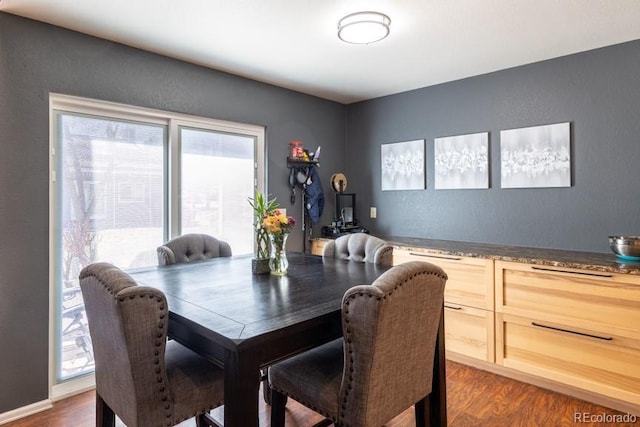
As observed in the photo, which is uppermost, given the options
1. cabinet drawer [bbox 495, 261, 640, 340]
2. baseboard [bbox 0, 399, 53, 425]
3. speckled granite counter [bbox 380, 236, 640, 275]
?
speckled granite counter [bbox 380, 236, 640, 275]

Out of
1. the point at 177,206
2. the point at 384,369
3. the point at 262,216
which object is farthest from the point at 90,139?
the point at 384,369

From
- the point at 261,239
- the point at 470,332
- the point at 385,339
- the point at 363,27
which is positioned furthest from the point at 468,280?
the point at 363,27

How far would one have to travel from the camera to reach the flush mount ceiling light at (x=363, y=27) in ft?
7.06

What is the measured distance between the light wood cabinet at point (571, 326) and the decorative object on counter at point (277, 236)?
1.58m

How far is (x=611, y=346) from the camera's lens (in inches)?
87.4

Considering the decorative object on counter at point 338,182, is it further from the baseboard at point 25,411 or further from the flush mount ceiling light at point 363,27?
the baseboard at point 25,411

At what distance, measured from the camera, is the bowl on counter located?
2.30 meters

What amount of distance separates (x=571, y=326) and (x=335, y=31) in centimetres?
241

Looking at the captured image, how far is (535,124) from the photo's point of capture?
2975 millimetres

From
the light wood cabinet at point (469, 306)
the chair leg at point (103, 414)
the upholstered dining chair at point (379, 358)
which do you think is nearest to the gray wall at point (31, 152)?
the chair leg at point (103, 414)

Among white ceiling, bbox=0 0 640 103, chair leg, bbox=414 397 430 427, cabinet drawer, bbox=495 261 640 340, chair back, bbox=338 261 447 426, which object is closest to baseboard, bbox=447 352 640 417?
cabinet drawer, bbox=495 261 640 340

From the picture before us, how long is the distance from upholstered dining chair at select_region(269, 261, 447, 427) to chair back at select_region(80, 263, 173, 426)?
0.50 m

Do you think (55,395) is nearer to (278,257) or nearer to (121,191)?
(121,191)

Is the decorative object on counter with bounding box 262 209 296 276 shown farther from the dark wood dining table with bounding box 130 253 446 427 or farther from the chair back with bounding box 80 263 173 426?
the chair back with bounding box 80 263 173 426
